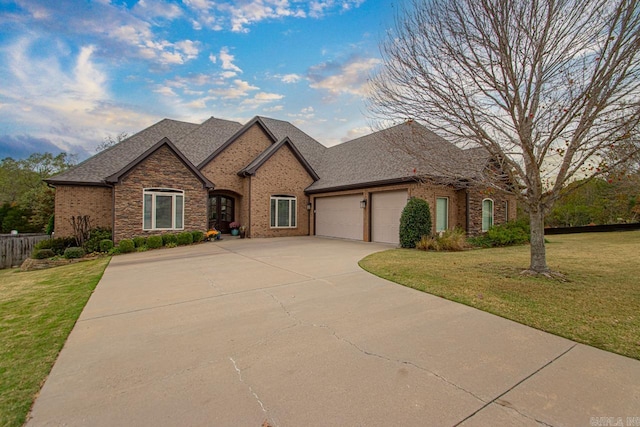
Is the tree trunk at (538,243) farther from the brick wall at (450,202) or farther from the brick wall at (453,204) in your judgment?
the brick wall at (453,204)

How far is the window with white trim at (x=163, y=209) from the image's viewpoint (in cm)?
1395

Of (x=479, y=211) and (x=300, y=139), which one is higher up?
(x=300, y=139)

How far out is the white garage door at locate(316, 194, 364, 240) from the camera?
15922 millimetres

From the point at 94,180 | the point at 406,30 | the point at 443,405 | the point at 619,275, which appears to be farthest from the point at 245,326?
the point at 94,180

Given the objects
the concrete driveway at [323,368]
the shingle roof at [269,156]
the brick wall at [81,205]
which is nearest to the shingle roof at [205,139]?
the shingle roof at [269,156]

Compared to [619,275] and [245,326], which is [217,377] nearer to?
[245,326]

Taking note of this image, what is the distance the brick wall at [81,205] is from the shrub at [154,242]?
12.5 feet

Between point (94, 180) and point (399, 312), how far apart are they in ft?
53.2

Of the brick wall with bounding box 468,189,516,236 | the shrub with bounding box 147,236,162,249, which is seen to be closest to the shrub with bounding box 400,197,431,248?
the brick wall with bounding box 468,189,516,236

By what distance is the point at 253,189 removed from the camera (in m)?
17.4

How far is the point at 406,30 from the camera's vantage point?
22.7ft

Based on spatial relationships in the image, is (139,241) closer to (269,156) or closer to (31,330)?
(269,156)

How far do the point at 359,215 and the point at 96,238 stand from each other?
40.5 feet

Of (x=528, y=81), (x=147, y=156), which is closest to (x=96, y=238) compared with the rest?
(x=147, y=156)
